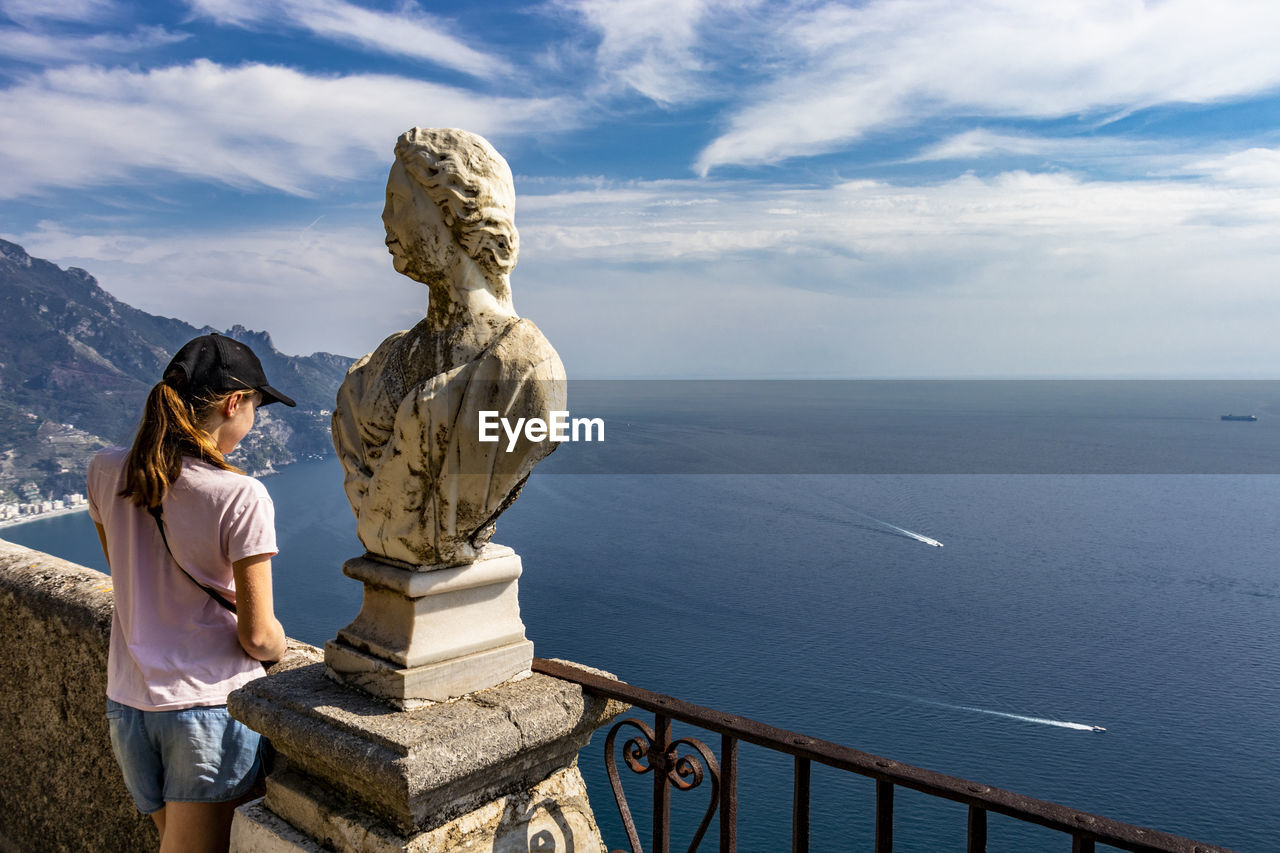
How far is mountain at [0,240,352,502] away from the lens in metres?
73.8

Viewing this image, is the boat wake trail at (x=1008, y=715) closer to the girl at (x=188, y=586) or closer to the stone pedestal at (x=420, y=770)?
the stone pedestal at (x=420, y=770)

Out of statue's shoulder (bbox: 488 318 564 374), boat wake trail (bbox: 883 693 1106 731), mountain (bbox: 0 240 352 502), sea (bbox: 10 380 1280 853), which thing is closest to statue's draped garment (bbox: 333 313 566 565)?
statue's shoulder (bbox: 488 318 564 374)

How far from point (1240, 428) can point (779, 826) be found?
9741 cm

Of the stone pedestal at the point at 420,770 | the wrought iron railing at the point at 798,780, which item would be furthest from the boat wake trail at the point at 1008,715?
the stone pedestal at the point at 420,770

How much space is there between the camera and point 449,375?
227cm

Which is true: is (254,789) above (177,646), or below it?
below

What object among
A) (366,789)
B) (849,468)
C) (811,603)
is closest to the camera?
(366,789)

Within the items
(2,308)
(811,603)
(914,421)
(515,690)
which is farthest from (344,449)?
(2,308)

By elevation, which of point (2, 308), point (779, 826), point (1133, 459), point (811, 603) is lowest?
point (779, 826)

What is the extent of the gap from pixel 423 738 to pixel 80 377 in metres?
108

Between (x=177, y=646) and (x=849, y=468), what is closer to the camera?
(x=177, y=646)

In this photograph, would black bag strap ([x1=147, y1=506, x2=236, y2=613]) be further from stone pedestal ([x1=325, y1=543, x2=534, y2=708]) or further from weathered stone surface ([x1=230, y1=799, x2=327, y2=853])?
weathered stone surface ([x1=230, y1=799, x2=327, y2=853])

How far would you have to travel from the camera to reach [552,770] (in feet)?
7.93

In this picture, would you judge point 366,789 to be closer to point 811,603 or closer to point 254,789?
point 254,789
